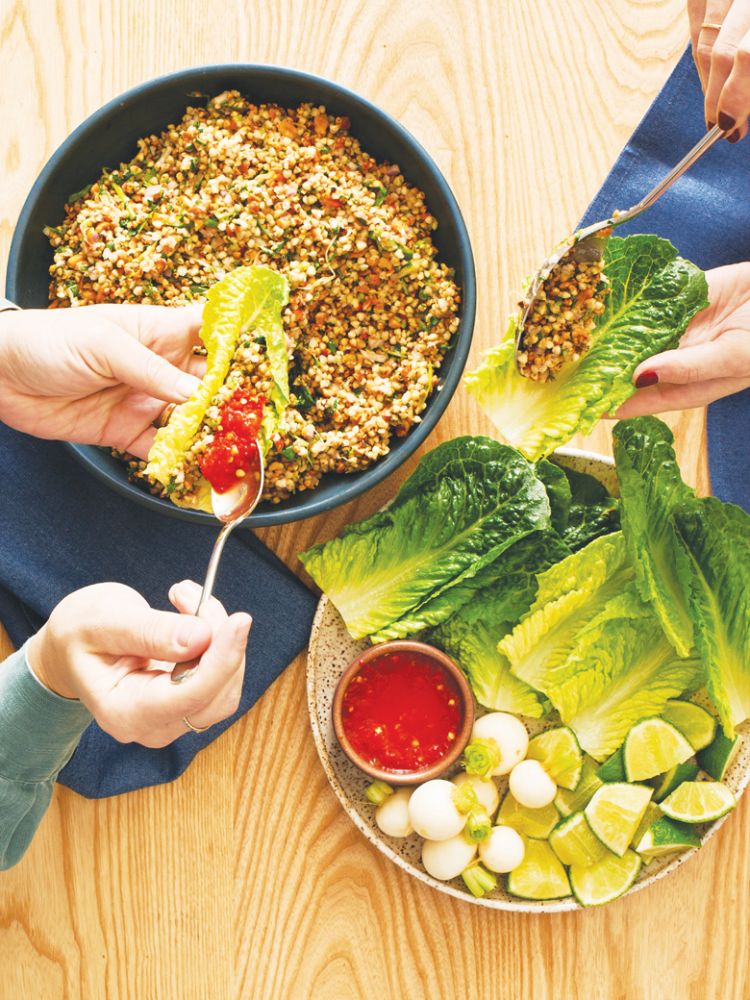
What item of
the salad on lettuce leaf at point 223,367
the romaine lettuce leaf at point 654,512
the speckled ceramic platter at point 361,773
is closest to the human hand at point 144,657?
the salad on lettuce leaf at point 223,367

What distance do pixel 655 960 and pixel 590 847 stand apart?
1.51ft

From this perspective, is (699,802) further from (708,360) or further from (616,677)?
(708,360)

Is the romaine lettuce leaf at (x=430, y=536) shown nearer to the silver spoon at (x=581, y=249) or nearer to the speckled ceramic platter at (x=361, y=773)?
the speckled ceramic platter at (x=361, y=773)

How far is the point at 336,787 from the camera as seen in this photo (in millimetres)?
2402

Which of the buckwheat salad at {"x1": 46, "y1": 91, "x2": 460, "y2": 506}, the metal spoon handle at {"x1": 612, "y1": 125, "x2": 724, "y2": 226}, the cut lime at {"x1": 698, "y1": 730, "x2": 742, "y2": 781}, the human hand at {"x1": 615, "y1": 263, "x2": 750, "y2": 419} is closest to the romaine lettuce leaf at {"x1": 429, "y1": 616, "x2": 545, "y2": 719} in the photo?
the cut lime at {"x1": 698, "y1": 730, "x2": 742, "y2": 781}

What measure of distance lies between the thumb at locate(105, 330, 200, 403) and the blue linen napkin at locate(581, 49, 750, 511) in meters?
1.20

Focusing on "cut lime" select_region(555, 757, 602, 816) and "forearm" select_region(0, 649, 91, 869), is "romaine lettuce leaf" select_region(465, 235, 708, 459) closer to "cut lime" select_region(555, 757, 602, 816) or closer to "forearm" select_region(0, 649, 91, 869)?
"cut lime" select_region(555, 757, 602, 816)

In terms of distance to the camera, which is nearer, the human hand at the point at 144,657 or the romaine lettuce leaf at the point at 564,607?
the human hand at the point at 144,657

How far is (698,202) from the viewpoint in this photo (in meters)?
2.48

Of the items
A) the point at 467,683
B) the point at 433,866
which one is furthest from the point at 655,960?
the point at 467,683

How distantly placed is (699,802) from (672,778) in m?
0.09

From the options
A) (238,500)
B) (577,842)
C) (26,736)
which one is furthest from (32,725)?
(577,842)

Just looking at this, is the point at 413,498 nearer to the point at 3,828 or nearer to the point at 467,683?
the point at 467,683

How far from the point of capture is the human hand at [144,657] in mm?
1771
